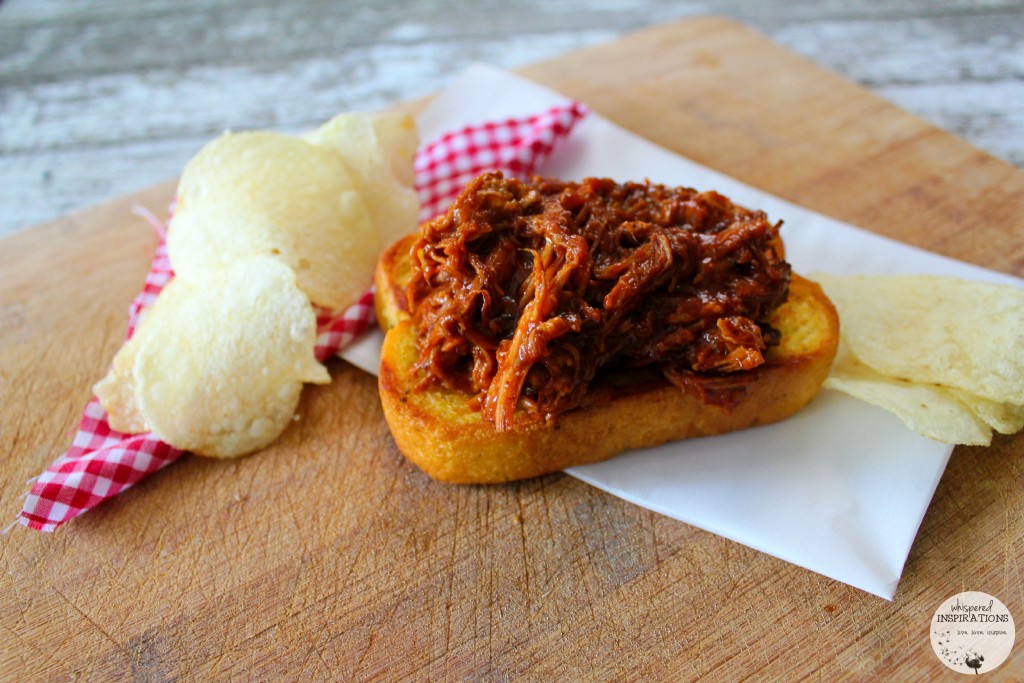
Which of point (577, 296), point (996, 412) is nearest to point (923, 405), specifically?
point (996, 412)

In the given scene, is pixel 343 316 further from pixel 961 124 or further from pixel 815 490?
pixel 961 124

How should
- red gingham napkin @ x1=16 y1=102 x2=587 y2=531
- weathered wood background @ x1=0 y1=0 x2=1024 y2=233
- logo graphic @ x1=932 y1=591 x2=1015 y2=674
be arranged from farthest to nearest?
weathered wood background @ x1=0 y1=0 x2=1024 y2=233
red gingham napkin @ x1=16 y1=102 x2=587 y2=531
logo graphic @ x1=932 y1=591 x2=1015 y2=674

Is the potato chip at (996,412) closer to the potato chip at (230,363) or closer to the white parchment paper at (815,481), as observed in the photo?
the white parchment paper at (815,481)

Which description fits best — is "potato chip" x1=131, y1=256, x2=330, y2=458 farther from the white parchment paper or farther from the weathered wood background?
the weathered wood background

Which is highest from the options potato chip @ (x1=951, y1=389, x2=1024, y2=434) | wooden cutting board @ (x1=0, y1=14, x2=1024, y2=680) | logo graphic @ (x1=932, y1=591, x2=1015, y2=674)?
potato chip @ (x1=951, y1=389, x2=1024, y2=434)

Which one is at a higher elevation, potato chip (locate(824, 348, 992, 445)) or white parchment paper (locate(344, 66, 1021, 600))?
potato chip (locate(824, 348, 992, 445))

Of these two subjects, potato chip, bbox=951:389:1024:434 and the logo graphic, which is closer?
the logo graphic

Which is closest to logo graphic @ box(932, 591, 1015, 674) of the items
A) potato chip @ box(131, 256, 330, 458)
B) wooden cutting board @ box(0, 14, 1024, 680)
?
wooden cutting board @ box(0, 14, 1024, 680)
